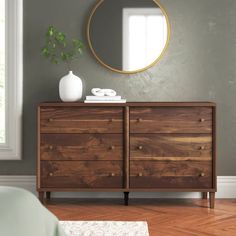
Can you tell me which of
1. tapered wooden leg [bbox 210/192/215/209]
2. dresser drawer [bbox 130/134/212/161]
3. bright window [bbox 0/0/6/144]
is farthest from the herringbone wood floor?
→ bright window [bbox 0/0/6/144]

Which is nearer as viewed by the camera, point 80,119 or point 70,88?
point 80,119

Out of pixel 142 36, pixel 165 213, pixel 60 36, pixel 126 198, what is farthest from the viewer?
pixel 142 36

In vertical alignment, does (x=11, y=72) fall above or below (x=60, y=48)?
below

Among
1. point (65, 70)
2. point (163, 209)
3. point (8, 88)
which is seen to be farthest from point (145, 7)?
point (163, 209)

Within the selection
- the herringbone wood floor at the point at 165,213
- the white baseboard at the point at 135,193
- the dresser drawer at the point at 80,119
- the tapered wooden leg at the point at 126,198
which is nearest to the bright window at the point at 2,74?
the white baseboard at the point at 135,193

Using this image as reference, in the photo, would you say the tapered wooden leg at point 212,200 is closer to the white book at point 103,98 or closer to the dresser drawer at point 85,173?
the dresser drawer at point 85,173

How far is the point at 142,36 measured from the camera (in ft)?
17.0

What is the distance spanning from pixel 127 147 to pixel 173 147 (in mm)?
358

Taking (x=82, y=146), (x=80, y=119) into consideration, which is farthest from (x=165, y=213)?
(x=80, y=119)

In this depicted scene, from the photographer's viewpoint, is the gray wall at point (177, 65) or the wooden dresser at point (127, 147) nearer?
the wooden dresser at point (127, 147)

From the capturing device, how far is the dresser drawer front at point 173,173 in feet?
15.8

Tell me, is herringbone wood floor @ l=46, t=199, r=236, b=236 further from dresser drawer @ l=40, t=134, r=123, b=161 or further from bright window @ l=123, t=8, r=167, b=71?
bright window @ l=123, t=8, r=167, b=71

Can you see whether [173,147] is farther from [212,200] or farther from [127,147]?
[212,200]

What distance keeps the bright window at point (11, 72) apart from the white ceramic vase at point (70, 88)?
44cm
